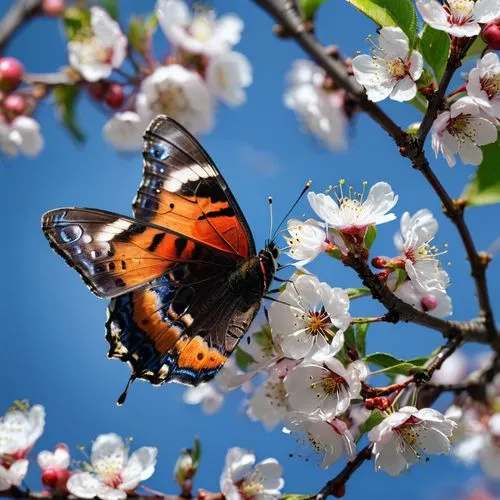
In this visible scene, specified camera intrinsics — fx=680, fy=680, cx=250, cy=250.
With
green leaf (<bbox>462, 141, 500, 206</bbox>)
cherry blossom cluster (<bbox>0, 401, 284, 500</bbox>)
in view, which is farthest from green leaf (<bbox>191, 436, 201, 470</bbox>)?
green leaf (<bbox>462, 141, 500, 206</bbox>)

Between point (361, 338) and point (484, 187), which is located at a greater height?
point (484, 187)

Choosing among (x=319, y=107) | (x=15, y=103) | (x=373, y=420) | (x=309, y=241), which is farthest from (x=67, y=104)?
(x=373, y=420)

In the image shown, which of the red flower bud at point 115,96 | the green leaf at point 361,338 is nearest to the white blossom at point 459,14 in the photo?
the green leaf at point 361,338

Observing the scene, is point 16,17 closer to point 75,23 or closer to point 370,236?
point 75,23

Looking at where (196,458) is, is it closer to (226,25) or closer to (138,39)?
(138,39)

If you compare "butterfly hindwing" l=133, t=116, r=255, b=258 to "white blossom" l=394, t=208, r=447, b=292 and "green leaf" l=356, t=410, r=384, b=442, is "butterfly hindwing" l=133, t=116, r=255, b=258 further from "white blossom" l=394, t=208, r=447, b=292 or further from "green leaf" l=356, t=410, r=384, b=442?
"green leaf" l=356, t=410, r=384, b=442
